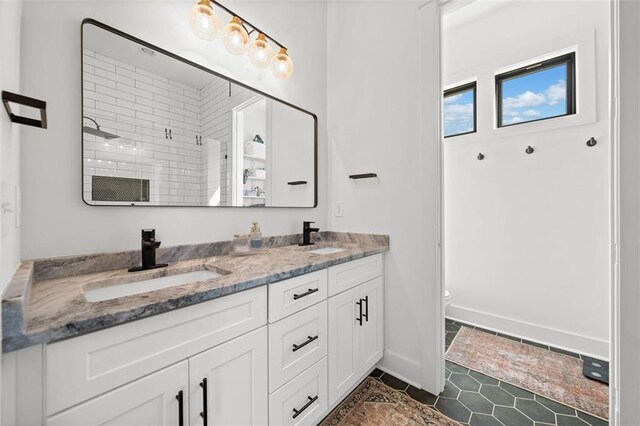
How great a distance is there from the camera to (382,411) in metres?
1.47

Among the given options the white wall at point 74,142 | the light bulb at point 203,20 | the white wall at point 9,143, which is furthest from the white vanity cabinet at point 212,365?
the light bulb at point 203,20

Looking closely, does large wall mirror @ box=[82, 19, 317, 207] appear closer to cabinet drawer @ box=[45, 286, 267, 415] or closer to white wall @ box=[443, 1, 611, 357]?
cabinet drawer @ box=[45, 286, 267, 415]

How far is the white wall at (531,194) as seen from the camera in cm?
201

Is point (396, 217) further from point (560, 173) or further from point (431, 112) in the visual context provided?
point (560, 173)

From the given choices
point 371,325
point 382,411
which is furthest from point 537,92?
point 382,411

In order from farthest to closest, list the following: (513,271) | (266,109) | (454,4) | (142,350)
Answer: (513,271)
(266,109)
(454,4)
(142,350)

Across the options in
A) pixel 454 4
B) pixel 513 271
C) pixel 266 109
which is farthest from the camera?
pixel 513 271

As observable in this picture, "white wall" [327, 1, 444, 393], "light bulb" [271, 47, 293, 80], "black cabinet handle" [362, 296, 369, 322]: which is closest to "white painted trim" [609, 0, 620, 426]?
"white wall" [327, 1, 444, 393]

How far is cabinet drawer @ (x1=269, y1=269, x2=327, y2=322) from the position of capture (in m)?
1.08

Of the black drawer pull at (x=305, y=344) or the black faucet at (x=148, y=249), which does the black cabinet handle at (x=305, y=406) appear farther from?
the black faucet at (x=148, y=249)

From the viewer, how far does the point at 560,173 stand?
2.15 meters

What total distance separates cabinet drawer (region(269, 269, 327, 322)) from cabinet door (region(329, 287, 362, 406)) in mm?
135

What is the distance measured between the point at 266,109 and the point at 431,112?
1.10 metres

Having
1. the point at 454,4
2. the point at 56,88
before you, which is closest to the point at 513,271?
the point at 454,4
